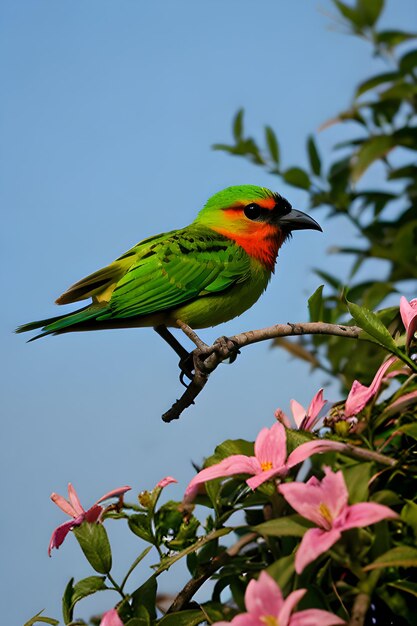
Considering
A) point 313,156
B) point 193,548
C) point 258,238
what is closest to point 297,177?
point 313,156

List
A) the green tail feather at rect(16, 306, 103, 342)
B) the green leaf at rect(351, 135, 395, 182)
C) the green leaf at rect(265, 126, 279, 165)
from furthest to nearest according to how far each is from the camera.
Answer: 1. the green leaf at rect(265, 126, 279, 165)
2. the green leaf at rect(351, 135, 395, 182)
3. the green tail feather at rect(16, 306, 103, 342)

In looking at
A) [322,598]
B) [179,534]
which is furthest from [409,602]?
[179,534]

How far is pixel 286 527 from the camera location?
3.92ft

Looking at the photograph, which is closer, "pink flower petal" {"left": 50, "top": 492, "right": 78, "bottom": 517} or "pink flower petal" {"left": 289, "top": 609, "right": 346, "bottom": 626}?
"pink flower petal" {"left": 289, "top": 609, "right": 346, "bottom": 626}

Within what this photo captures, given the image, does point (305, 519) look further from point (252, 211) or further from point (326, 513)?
point (252, 211)

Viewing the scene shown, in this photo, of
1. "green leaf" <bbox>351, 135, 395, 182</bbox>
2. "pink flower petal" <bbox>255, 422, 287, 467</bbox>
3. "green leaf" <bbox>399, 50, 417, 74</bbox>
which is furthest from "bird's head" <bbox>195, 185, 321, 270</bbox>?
"pink flower petal" <bbox>255, 422, 287, 467</bbox>

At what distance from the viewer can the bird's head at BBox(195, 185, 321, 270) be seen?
379cm

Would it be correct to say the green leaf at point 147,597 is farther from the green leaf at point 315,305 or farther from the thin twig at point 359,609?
the green leaf at point 315,305

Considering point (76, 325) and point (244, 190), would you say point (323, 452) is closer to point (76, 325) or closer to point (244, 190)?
point (76, 325)

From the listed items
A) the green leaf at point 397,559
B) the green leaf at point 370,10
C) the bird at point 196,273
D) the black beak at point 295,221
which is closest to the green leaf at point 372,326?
the green leaf at point 397,559

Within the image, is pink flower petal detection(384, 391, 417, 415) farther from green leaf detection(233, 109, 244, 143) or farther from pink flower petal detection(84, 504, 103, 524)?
green leaf detection(233, 109, 244, 143)

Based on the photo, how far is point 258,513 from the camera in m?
1.44

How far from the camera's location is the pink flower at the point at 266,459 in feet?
4.08

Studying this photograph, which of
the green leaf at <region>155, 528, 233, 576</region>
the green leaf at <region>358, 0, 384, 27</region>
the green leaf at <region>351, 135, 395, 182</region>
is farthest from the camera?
the green leaf at <region>358, 0, 384, 27</region>
